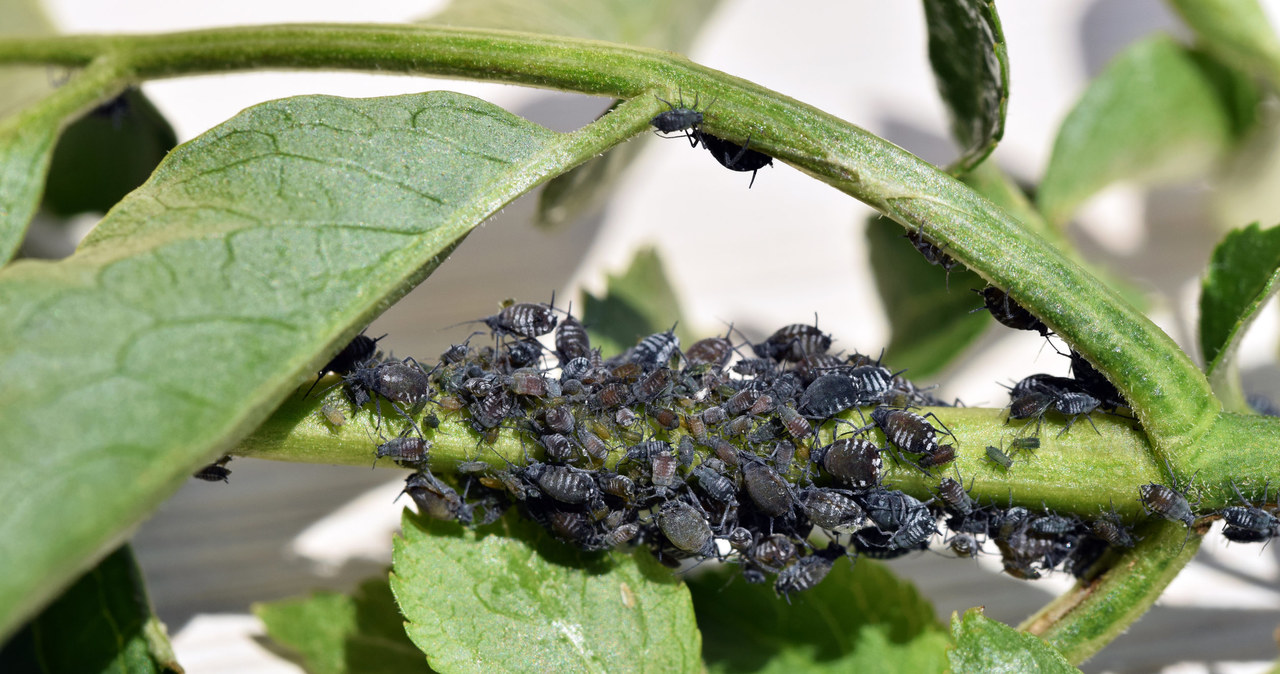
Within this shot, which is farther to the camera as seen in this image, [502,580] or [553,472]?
[502,580]

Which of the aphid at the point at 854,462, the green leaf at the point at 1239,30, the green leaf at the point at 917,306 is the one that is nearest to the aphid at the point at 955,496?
the aphid at the point at 854,462

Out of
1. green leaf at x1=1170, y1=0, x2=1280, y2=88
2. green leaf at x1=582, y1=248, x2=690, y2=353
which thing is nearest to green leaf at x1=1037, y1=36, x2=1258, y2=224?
green leaf at x1=1170, y1=0, x2=1280, y2=88

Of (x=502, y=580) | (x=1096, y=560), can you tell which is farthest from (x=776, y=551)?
(x=1096, y=560)

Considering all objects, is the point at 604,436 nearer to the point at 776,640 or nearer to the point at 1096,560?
the point at 776,640

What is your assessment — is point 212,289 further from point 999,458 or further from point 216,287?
point 999,458

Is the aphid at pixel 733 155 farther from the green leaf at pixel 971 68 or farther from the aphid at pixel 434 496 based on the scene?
the aphid at pixel 434 496

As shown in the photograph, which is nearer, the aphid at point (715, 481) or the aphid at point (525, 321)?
the aphid at point (715, 481)

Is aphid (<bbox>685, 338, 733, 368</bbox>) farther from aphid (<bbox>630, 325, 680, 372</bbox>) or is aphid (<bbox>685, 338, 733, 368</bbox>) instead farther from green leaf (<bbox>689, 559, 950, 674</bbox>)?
green leaf (<bbox>689, 559, 950, 674</bbox>)

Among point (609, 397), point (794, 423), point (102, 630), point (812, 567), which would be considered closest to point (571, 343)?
point (609, 397)
